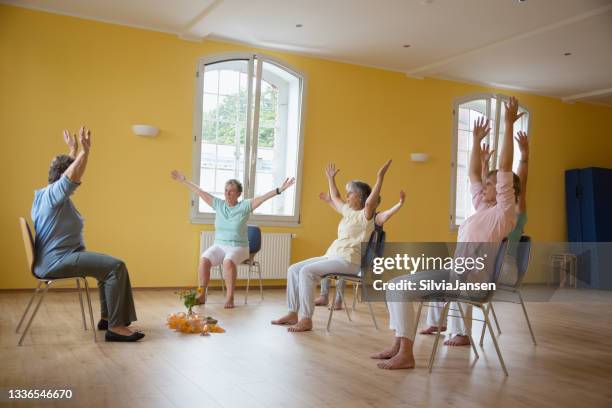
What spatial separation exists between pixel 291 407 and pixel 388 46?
5.29 m

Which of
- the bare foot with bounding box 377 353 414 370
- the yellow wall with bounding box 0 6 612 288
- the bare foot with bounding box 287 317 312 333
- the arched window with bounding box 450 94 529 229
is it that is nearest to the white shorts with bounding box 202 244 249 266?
the yellow wall with bounding box 0 6 612 288

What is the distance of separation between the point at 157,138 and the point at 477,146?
3.99 meters

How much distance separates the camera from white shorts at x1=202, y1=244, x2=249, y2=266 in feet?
19.0

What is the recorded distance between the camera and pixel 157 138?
6664mm

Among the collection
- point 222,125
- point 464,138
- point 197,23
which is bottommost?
point 222,125

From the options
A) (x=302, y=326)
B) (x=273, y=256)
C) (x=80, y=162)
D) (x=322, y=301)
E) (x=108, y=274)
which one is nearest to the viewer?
(x=80, y=162)

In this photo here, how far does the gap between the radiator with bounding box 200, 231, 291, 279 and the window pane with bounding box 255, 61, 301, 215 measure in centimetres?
37

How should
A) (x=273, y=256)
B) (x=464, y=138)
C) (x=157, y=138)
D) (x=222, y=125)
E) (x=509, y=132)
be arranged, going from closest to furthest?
1. (x=509, y=132)
2. (x=157, y=138)
3. (x=222, y=125)
4. (x=273, y=256)
5. (x=464, y=138)

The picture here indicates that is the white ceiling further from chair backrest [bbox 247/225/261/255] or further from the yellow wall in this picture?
chair backrest [bbox 247/225/261/255]

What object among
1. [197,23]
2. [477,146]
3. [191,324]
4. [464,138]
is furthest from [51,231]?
[464,138]

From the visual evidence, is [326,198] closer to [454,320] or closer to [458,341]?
[454,320]

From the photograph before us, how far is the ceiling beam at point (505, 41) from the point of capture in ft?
18.6

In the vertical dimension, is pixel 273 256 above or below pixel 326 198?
below

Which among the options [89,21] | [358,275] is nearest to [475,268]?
[358,275]
